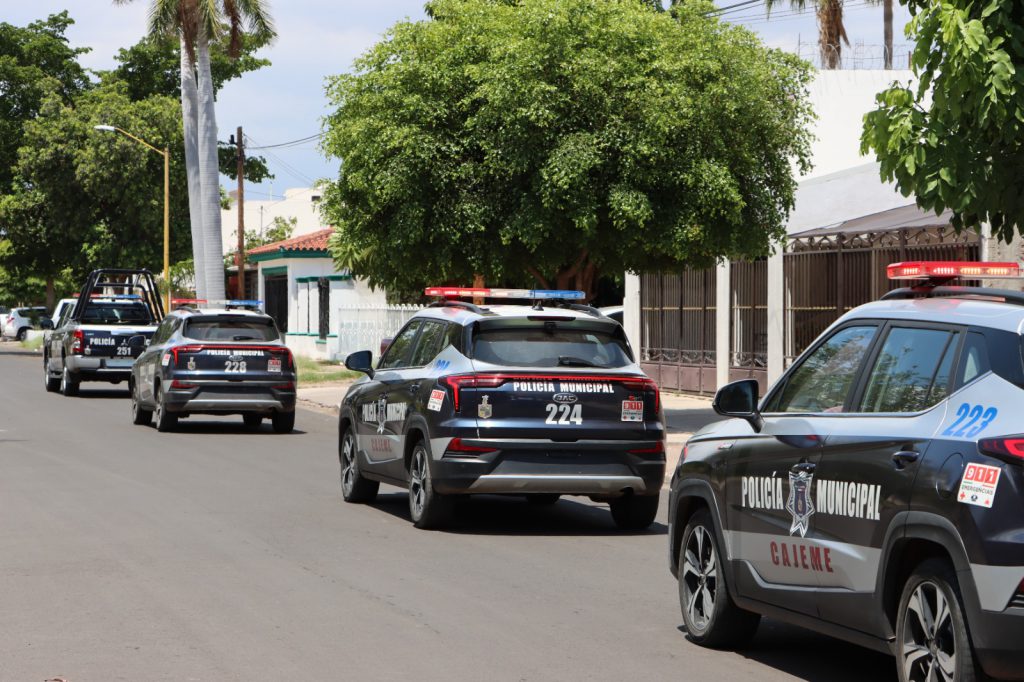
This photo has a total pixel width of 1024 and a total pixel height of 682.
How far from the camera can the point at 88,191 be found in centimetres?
5403

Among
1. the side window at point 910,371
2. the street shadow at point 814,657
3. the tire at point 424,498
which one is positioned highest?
the side window at point 910,371

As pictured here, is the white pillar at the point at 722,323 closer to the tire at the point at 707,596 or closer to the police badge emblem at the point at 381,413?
the police badge emblem at the point at 381,413

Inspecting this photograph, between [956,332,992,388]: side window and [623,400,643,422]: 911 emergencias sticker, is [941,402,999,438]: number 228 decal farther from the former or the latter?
[623,400,643,422]: 911 emergencias sticker

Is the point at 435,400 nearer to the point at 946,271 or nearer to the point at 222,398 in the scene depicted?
the point at 946,271

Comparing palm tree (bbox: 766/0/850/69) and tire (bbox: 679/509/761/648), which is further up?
palm tree (bbox: 766/0/850/69)

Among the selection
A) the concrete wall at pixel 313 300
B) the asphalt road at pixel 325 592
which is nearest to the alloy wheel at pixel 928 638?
the asphalt road at pixel 325 592

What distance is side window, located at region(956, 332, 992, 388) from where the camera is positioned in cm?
570

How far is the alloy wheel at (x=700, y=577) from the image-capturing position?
25.3 feet

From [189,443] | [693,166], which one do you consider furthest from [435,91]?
[189,443]

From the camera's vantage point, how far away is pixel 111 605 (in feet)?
28.6

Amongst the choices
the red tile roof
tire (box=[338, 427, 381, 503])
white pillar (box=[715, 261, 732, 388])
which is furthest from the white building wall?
tire (box=[338, 427, 381, 503])

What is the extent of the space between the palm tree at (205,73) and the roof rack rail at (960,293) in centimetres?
3360

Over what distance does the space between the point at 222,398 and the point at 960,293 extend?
629 inches

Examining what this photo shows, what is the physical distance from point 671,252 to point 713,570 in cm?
1364
